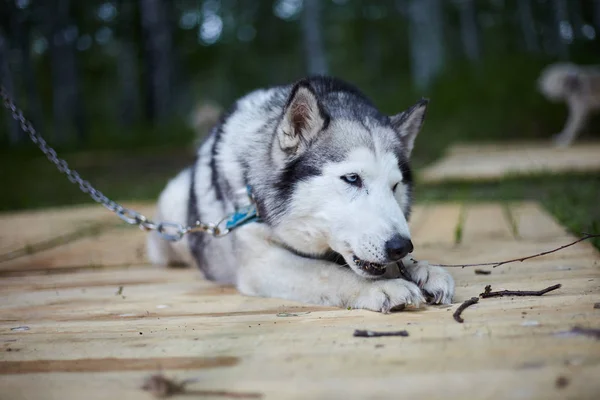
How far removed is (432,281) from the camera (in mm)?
2488

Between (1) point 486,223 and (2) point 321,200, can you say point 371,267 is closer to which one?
(2) point 321,200

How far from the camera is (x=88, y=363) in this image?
1898mm

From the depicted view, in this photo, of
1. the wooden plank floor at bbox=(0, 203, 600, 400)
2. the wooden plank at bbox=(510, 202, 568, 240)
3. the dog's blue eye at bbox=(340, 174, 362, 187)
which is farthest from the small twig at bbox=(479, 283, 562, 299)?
the wooden plank at bbox=(510, 202, 568, 240)

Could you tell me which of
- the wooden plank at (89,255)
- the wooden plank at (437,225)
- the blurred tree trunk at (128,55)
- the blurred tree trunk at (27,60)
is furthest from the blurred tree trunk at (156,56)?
the wooden plank at (437,225)

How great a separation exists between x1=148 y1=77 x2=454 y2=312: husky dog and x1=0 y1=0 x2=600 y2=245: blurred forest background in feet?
12.1

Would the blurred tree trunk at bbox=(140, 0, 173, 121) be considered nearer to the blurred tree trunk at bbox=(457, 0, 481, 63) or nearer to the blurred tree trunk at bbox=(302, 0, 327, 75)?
the blurred tree trunk at bbox=(302, 0, 327, 75)

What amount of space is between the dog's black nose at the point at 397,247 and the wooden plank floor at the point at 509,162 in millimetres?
4891

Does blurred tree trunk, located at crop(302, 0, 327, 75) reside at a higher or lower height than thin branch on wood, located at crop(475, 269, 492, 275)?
higher

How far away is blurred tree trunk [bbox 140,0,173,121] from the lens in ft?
57.3

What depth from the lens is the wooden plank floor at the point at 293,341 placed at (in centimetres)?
158

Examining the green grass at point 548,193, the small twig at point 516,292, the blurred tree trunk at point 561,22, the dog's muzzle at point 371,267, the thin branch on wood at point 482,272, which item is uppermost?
the blurred tree trunk at point 561,22

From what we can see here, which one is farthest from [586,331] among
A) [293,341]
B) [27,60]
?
[27,60]

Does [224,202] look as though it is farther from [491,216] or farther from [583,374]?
[491,216]

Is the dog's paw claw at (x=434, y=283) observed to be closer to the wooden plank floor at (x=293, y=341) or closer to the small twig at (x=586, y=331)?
the wooden plank floor at (x=293, y=341)
